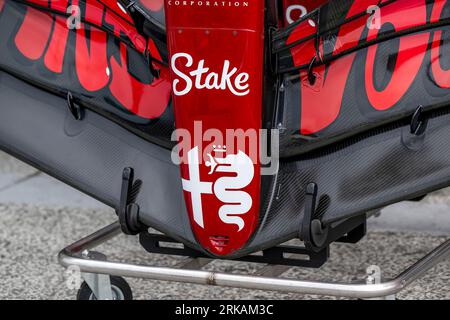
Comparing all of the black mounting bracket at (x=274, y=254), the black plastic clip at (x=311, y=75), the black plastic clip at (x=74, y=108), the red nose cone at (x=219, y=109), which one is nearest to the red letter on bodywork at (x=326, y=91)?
the black plastic clip at (x=311, y=75)

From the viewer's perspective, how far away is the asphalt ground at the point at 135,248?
383 centimetres

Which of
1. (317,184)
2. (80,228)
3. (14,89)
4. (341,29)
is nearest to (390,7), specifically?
(341,29)

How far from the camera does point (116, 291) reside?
11.7ft

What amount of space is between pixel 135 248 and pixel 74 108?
1337mm

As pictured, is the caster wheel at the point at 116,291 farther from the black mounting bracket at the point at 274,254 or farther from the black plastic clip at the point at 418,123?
the black plastic clip at the point at 418,123

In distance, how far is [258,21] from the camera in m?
2.66

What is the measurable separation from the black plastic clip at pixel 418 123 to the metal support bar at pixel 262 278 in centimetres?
44

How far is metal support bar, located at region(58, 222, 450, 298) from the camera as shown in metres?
2.75

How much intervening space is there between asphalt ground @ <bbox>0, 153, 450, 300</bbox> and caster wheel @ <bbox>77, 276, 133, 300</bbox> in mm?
174

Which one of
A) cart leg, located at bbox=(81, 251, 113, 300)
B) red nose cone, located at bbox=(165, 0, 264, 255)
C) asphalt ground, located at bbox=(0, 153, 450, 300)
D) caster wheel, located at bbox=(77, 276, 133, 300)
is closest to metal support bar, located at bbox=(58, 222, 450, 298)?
red nose cone, located at bbox=(165, 0, 264, 255)

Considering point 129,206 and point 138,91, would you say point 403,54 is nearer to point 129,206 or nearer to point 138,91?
point 138,91

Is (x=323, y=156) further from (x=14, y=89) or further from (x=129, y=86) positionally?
(x=14, y=89)

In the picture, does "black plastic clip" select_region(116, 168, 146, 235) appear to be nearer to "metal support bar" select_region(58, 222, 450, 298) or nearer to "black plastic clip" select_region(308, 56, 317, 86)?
"metal support bar" select_region(58, 222, 450, 298)
